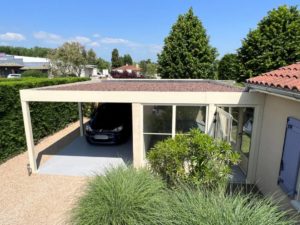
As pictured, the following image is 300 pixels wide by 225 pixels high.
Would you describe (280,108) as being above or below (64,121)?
above

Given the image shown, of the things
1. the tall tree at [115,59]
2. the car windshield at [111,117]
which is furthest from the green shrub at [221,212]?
the tall tree at [115,59]

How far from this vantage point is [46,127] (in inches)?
455

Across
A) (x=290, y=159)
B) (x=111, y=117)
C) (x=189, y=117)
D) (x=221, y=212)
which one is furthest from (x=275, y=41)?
(x=221, y=212)

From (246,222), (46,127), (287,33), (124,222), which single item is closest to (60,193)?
(124,222)

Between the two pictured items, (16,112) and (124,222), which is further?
(16,112)

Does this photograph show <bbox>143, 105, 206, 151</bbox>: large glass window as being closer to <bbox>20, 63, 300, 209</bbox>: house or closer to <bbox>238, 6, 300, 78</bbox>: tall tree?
<bbox>20, 63, 300, 209</bbox>: house

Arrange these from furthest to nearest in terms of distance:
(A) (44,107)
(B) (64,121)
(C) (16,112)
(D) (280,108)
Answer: (B) (64,121) → (A) (44,107) → (C) (16,112) → (D) (280,108)

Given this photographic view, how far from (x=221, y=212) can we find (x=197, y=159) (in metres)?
1.53

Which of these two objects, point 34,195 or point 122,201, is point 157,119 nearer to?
point 122,201

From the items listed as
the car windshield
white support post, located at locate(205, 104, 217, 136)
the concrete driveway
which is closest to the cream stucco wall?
white support post, located at locate(205, 104, 217, 136)

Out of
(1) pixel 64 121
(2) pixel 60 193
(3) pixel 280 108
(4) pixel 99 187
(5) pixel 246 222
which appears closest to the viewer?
(5) pixel 246 222

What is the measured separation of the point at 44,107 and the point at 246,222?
1062 cm

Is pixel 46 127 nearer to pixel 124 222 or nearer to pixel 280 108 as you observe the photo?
pixel 124 222

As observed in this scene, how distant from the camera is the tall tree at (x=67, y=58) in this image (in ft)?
120
